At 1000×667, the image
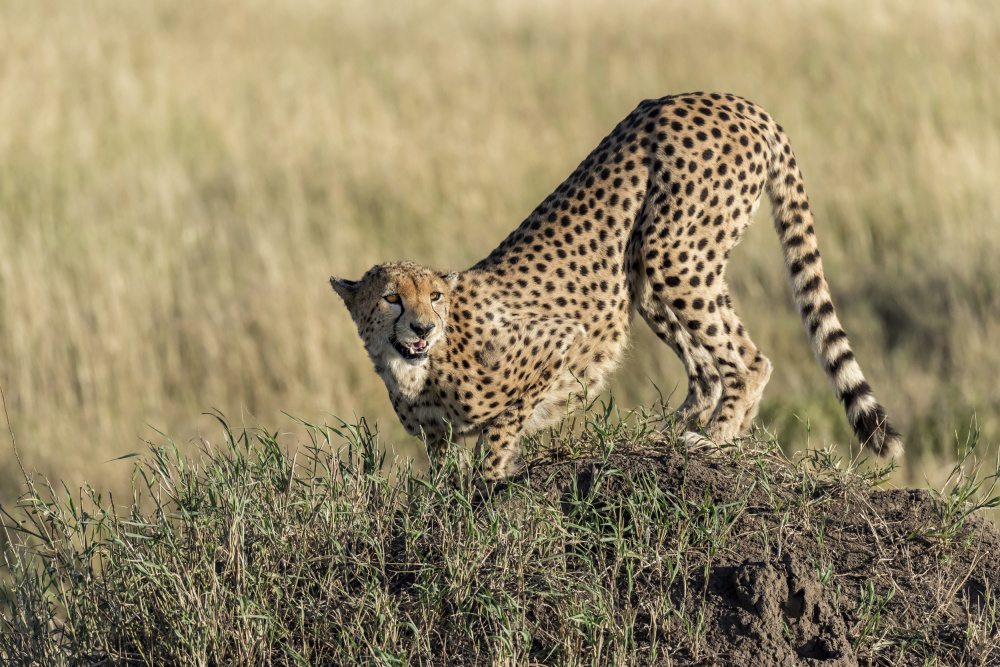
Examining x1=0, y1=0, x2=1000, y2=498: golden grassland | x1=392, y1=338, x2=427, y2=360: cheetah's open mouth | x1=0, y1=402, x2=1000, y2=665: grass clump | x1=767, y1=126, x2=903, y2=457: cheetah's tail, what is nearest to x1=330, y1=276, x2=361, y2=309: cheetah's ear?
x1=392, y1=338, x2=427, y2=360: cheetah's open mouth

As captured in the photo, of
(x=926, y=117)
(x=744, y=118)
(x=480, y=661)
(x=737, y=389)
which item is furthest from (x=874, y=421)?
(x=926, y=117)

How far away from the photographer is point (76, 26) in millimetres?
11055

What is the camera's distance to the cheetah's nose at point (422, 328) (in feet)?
10.2

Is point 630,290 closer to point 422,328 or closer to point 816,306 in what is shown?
point 816,306

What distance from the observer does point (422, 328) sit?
3.11 meters

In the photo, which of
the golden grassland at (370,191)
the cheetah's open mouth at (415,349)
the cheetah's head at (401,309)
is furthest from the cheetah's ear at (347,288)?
the golden grassland at (370,191)

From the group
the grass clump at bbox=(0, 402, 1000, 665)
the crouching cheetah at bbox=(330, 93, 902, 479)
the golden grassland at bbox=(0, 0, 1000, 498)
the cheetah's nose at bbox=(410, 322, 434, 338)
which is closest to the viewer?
the grass clump at bbox=(0, 402, 1000, 665)

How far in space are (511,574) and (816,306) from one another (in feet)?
5.52

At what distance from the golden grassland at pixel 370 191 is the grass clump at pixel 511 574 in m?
1.61

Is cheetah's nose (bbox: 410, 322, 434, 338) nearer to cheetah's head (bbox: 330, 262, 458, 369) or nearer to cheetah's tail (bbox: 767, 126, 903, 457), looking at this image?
cheetah's head (bbox: 330, 262, 458, 369)

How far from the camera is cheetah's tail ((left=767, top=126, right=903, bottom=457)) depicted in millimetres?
3299

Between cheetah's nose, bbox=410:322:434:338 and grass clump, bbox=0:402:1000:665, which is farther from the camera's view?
cheetah's nose, bbox=410:322:434:338

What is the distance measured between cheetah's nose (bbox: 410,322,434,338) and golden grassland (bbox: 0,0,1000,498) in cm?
181

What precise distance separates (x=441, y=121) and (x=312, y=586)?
23.0ft
